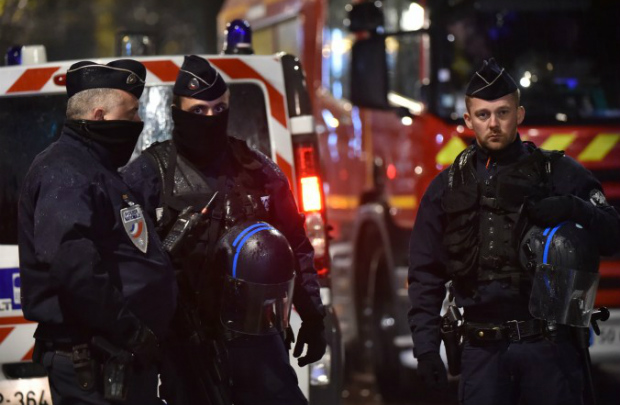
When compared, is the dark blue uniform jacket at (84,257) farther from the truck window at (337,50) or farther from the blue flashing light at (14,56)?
the truck window at (337,50)

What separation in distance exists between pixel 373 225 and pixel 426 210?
4.36 m

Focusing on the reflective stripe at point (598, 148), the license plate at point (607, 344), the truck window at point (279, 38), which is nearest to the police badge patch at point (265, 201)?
the license plate at point (607, 344)

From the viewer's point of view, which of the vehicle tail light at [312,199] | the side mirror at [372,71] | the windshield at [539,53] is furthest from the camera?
the side mirror at [372,71]

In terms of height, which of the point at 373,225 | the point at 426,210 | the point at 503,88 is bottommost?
→ the point at 373,225

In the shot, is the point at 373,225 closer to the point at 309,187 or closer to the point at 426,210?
the point at 309,187

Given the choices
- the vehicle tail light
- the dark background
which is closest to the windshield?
the vehicle tail light

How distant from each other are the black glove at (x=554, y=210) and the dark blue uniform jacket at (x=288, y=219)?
38.7 inches

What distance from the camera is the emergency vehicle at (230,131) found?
6328 mm

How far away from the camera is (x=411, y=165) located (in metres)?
9.11

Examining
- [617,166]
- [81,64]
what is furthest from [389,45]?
[81,64]

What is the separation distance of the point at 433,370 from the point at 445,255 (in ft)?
1.60

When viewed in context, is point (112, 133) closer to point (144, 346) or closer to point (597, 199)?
point (144, 346)

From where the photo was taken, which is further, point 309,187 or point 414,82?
point 414,82

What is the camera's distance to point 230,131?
6543 millimetres
